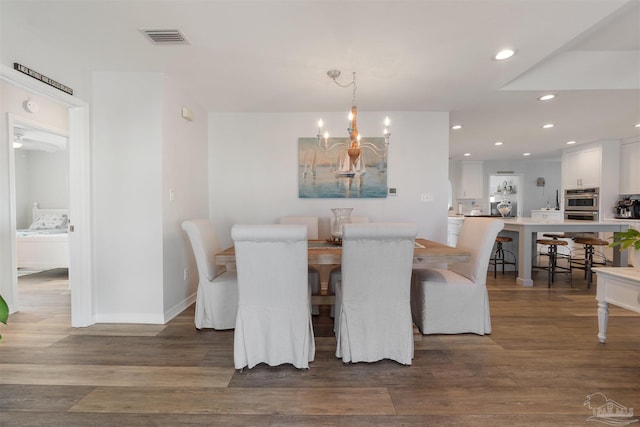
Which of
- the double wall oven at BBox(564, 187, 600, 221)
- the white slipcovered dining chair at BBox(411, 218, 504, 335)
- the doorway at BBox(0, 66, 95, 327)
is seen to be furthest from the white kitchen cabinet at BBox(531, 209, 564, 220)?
the doorway at BBox(0, 66, 95, 327)

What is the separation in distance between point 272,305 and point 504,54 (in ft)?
8.86

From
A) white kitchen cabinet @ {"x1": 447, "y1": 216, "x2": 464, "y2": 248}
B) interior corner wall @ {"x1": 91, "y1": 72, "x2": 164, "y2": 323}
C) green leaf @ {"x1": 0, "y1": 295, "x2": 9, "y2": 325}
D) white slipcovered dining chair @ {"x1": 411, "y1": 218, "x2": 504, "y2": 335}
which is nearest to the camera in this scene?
green leaf @ {"x1": 0, "y1": 295, "x2": 9, "y2": 325}

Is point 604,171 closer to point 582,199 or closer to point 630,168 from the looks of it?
point 630,168

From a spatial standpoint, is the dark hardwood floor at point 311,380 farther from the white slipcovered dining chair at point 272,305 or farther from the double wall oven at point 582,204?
the double wall oven at point 582,204

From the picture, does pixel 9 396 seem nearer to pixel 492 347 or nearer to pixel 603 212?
pixel 492 347

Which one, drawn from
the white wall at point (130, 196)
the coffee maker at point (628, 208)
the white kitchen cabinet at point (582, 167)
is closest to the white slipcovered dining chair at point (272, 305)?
the white wall at point (130, 196)

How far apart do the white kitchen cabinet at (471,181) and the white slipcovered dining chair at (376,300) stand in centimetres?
715

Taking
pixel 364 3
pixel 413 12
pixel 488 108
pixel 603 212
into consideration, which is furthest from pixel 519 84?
pixel 603 212

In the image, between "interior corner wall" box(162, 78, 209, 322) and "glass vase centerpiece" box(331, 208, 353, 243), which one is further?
"interior corner wall" box(162, 78, 209, 322)

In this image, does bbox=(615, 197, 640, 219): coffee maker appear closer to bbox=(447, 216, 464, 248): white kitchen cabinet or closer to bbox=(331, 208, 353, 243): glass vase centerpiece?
bbox=(447, 216, 464, 248): white kitchen cabinet

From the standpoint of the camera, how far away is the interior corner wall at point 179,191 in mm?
2941

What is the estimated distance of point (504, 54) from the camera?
2498 mm

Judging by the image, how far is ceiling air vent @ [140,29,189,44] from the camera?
7.11 feet

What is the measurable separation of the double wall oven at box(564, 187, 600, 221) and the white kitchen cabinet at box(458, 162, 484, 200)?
1920mm
